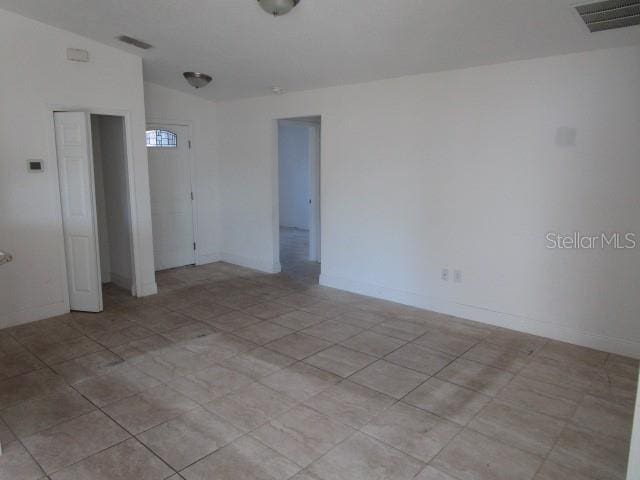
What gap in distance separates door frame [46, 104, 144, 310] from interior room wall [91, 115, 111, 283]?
2.62 feet

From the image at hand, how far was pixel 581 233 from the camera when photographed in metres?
3.75

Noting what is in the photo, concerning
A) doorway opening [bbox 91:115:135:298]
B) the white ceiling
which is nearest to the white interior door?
doorway opening [bbox 91:115:135:298]

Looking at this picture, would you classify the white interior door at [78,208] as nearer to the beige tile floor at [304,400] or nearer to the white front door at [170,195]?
the beige tile floor at [304,400]

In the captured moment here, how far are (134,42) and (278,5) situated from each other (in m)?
2.13

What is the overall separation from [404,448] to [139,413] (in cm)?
165

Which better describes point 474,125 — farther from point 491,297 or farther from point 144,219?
point 144,219

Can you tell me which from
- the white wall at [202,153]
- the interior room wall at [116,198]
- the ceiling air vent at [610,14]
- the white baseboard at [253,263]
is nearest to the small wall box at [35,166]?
the interior room wall at [116,198]

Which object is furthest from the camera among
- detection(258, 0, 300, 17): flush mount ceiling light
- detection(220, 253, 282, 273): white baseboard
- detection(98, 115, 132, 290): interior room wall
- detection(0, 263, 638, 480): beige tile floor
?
detection(220, 253, 282, 273): white baseboard

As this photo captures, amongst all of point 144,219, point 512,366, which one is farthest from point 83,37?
point 512,366

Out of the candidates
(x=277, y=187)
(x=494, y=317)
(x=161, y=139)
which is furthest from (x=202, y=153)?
(x=494, y=317)

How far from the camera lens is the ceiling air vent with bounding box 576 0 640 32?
110 inches

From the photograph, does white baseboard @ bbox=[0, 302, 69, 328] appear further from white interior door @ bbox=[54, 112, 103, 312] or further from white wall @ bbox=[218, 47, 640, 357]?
white wall @ bbox=[218, 47, 640, 357]

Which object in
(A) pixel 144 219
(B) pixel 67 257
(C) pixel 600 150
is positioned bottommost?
(B) pixel 67 257

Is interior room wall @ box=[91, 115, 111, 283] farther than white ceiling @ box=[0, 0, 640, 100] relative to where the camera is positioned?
Yes
